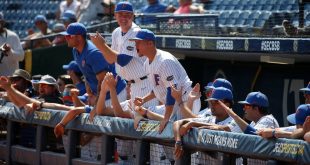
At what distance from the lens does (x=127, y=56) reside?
7.80 m

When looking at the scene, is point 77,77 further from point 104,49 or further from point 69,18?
point 69,18

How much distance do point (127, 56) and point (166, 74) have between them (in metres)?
0.82

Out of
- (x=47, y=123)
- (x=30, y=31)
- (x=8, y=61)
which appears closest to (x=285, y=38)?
(x=47, y=123)

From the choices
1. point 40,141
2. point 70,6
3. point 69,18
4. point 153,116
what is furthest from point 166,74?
point 70,6

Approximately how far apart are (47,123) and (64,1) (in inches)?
295

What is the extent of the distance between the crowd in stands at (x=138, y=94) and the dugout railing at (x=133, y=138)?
0.08 m

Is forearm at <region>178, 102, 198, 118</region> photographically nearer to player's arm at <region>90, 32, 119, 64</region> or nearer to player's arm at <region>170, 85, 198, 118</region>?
player's arm at <region>170, 85, 198, 118</region>

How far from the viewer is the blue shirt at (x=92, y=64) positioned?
8.01 m

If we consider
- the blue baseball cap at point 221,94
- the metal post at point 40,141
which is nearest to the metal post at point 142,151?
the blue baseball cap at point 221,94

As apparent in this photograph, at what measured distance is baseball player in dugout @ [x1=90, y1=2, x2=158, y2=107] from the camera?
7.62m

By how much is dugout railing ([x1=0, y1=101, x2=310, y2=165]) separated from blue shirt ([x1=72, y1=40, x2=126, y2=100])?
0.43m

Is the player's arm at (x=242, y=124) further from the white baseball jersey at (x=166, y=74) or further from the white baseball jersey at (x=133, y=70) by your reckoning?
the white baseball jersey at (x=133, y=70)

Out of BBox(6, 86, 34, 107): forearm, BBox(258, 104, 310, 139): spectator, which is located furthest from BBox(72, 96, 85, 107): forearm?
BBox(258, 104, 310, 139): spectator

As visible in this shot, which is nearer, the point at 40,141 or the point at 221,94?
the point at 221,94
